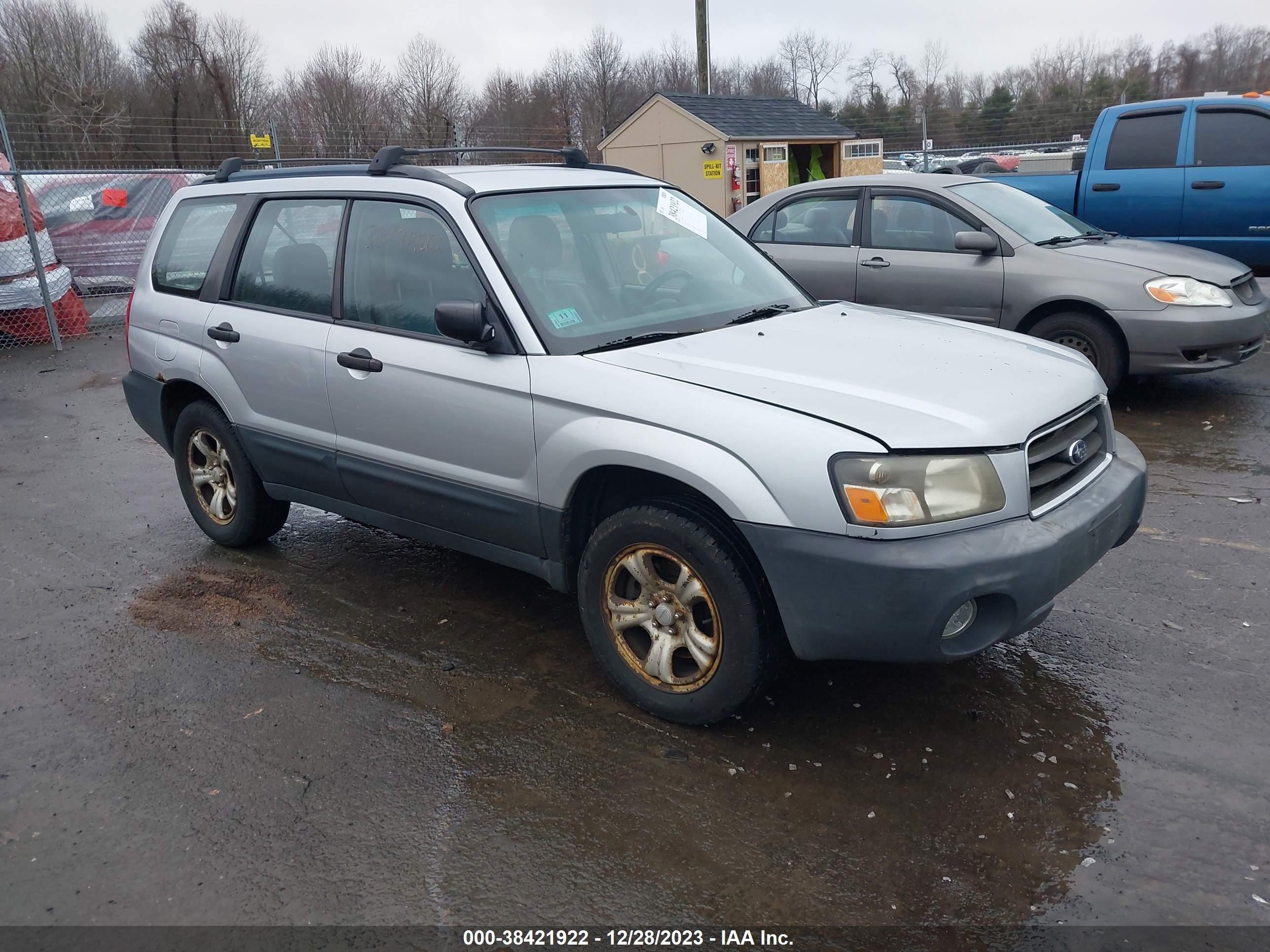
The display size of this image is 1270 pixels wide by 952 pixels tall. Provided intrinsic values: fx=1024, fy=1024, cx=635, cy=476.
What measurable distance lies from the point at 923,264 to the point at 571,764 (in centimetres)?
537

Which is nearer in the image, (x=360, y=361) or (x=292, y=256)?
(x=360, y=361)

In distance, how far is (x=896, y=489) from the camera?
2881mm

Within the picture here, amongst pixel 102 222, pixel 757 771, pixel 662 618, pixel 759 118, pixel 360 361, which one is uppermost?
pixel 759 118

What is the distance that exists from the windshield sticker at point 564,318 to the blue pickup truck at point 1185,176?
22.3 feet

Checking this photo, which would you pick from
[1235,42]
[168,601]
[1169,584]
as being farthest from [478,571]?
[1235,42]

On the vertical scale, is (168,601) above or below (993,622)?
below

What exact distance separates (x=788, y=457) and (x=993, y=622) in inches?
30.5

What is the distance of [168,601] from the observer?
4719mm

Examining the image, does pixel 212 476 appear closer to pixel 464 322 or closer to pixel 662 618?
pixel 464 322

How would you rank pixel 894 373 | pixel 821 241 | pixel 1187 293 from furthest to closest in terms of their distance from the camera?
pixel 821 241 → pixel 1187 293 → pixel 894 373

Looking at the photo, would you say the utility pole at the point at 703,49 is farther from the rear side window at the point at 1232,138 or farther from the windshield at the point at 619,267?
the windshield at the point at 619,267

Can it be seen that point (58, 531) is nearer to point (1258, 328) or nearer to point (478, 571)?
point (478, 571)

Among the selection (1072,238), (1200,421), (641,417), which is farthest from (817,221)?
(641,417)

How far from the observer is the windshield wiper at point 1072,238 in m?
7.21
